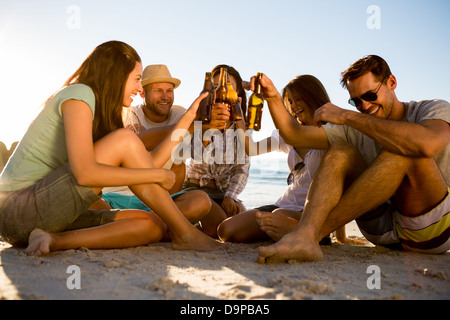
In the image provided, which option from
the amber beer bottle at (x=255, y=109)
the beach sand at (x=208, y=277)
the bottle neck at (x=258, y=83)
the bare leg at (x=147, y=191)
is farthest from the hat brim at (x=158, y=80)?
the beach sand at (x=208, y=277)

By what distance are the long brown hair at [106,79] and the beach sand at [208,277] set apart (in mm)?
949

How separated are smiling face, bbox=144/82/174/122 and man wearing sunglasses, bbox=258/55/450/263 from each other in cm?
255

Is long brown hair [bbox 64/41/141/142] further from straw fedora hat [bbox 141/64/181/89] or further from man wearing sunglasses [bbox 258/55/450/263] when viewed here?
straw fedora hat [bbox 141/64/181/89]

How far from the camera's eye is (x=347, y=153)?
2760 mm

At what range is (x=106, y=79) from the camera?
2768 mm

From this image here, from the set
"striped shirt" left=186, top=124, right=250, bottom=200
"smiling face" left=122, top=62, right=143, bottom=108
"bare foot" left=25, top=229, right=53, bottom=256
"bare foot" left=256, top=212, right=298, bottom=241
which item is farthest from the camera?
"striped shirt" left=186, top=124, right=250, bottom=200

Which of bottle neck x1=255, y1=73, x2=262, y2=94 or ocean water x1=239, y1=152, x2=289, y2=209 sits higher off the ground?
bottle neck x1=255, y1=73, x2=262, y2=94

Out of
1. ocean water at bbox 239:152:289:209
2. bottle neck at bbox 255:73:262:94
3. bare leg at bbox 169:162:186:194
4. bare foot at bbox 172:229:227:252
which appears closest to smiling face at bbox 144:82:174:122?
bare leg at bbox 169:162:186:194

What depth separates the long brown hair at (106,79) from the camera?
109 inches

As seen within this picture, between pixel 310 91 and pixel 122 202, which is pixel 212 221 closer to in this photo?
pixel 122 202

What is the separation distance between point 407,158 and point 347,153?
40 cm

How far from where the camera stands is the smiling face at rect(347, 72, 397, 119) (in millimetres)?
3129
